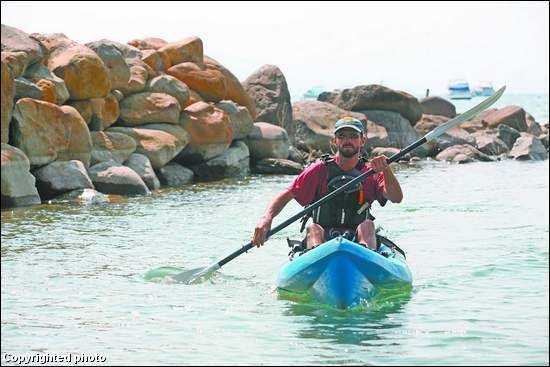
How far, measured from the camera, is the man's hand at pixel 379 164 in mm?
8953

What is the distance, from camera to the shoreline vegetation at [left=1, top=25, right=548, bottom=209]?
60.1ft

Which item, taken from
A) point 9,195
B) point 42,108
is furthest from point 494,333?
point 42,108

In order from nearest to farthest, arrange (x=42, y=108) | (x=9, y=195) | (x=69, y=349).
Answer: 1. (x=69, y=349)
2. (x=9, y=195)
3. (x=42, y=108)

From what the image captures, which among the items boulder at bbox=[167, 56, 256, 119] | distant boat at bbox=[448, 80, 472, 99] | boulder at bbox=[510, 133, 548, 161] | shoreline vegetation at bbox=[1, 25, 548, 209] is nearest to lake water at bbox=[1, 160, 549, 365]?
shoreline vegetation at bbox=[1, 25, 548, 209]

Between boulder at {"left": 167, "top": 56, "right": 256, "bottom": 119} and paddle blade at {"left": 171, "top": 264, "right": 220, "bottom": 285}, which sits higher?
boulder at {"left": 167, "top": 56, "right": 256, "bottom": 119}

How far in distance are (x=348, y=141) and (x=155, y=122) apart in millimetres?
13690

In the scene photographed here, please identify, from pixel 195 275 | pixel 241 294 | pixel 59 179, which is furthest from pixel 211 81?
pixel 241 294

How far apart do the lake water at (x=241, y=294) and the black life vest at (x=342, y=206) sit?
0.83m

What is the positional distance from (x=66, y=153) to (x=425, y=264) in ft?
29.4

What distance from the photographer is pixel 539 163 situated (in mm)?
30500

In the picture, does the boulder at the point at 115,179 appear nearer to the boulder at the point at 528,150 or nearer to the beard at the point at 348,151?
the beard at the point at 348,151

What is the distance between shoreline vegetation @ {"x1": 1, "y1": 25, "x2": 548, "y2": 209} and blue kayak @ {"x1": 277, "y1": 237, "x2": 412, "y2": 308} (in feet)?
28.8

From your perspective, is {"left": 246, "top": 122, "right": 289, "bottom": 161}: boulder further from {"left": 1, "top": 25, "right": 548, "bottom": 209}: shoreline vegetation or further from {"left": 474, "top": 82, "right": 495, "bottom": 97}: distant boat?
{"left": 474, "top": 82, "right": 495, "bottom": 97}: distant boat

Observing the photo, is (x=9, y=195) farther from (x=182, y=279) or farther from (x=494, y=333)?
(x=494, y=333)
